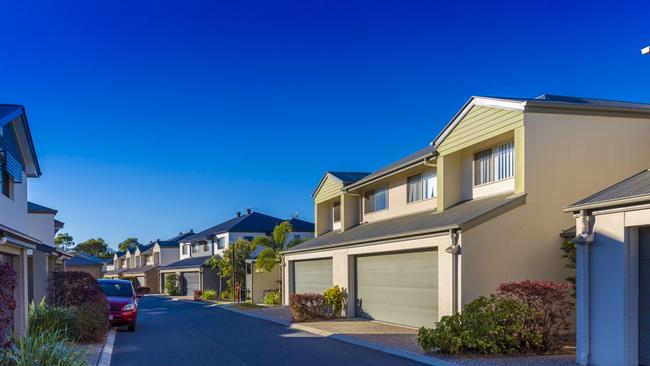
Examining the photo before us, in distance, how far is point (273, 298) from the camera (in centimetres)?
3406

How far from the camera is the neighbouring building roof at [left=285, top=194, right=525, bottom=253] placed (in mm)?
15172

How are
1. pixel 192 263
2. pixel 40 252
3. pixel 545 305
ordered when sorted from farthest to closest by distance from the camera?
pixel 192 263
pixel 40 252
pixel 545 305

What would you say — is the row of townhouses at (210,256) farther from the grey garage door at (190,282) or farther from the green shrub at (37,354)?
the green shrub at (37,354)

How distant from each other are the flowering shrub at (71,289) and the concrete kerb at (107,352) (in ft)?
5.56

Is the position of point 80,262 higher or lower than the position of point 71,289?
lower

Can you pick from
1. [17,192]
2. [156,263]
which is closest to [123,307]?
[17,192]

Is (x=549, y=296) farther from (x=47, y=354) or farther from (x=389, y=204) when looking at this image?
(x=389, y=204)

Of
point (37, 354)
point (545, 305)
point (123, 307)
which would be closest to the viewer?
point (37, 354)

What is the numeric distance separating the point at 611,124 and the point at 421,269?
642 centimetres

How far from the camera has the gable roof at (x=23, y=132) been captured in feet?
→ 50.9

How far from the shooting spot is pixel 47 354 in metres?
9.38

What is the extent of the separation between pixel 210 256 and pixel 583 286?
4444 centimetres

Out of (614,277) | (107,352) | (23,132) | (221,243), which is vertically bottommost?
(107,352)

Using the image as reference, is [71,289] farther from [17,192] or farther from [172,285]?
[172,285]
